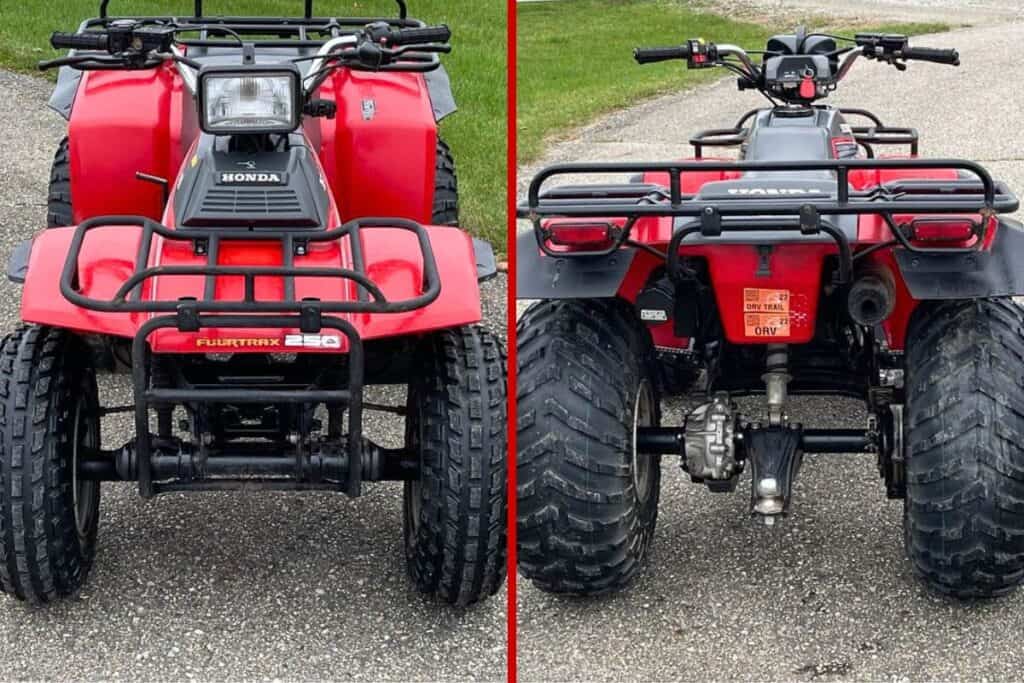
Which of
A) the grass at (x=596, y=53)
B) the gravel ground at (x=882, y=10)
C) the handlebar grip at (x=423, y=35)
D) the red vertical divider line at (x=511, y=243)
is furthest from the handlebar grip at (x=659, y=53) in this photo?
the gravel ground at (x=882, y=10)

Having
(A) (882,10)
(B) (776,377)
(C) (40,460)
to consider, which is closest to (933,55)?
(B) (776,377)

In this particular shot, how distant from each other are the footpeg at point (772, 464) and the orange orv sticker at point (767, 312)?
0.91 feet

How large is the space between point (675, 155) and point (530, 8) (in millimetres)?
5447

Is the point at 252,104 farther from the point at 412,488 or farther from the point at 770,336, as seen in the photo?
the point at 770,336

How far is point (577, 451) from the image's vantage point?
3434 millimetres

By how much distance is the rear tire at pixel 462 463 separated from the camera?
3402mm

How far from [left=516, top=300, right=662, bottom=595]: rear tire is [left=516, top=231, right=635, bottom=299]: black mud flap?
0.12 m

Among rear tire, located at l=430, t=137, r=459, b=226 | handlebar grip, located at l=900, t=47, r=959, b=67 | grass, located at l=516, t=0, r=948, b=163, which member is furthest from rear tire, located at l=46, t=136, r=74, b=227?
grass, located at l=516, t=0, r=948, b=163

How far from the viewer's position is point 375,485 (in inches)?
171

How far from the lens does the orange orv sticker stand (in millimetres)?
3391

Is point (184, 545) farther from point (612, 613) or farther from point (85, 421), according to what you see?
point (612, 613)

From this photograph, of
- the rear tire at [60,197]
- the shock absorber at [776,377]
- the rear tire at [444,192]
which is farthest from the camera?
the rear tire at [444,192]

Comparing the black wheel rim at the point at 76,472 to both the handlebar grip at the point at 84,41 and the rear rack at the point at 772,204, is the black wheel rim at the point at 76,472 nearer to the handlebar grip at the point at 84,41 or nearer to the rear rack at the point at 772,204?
the handlebar grip at the point at 84,41

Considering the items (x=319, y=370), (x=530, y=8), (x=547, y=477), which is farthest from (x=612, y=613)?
(x=530, y=8)
